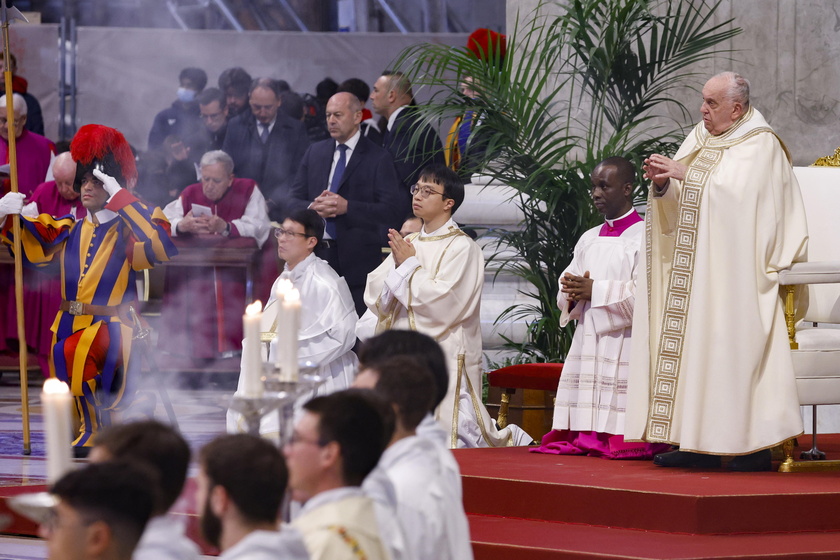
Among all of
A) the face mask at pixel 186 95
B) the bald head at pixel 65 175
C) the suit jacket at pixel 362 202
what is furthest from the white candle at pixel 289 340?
the face mask at pixel 186 95

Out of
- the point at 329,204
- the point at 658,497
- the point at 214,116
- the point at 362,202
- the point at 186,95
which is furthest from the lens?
the point at 186,95

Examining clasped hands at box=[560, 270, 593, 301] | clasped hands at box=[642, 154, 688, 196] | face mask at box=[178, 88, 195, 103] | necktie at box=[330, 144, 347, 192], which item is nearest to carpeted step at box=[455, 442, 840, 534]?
clasped hands at box=[560, 270, 593, 301]

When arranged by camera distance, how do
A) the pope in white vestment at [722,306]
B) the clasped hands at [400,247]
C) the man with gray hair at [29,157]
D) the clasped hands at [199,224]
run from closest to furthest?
the pope in white vestment at [722,306]
the clasped hands at [400,247]
the clasped hands at [199,224]
the man with gray hair at [29,157]

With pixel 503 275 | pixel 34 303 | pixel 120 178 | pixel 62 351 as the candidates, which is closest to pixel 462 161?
pixel 503 275

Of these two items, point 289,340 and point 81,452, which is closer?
point 289,340

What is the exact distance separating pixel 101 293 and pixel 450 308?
1.94 meters

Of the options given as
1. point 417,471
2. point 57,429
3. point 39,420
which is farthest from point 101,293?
point 57,429

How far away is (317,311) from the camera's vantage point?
283 inches

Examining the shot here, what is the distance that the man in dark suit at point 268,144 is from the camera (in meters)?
9.70

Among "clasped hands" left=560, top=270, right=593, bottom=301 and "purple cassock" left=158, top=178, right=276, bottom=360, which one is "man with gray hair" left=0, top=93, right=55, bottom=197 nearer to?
"purple cassock" left=158, top=178, right=276, bottom=360

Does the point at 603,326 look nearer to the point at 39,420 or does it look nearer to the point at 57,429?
the point at 39,420

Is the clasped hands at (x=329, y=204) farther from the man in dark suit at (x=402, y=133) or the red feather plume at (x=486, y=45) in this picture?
the red feather plume at (x=486, y=45)

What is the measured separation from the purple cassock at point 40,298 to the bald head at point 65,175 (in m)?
0.07

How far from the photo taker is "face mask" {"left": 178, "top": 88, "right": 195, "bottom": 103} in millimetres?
10641
